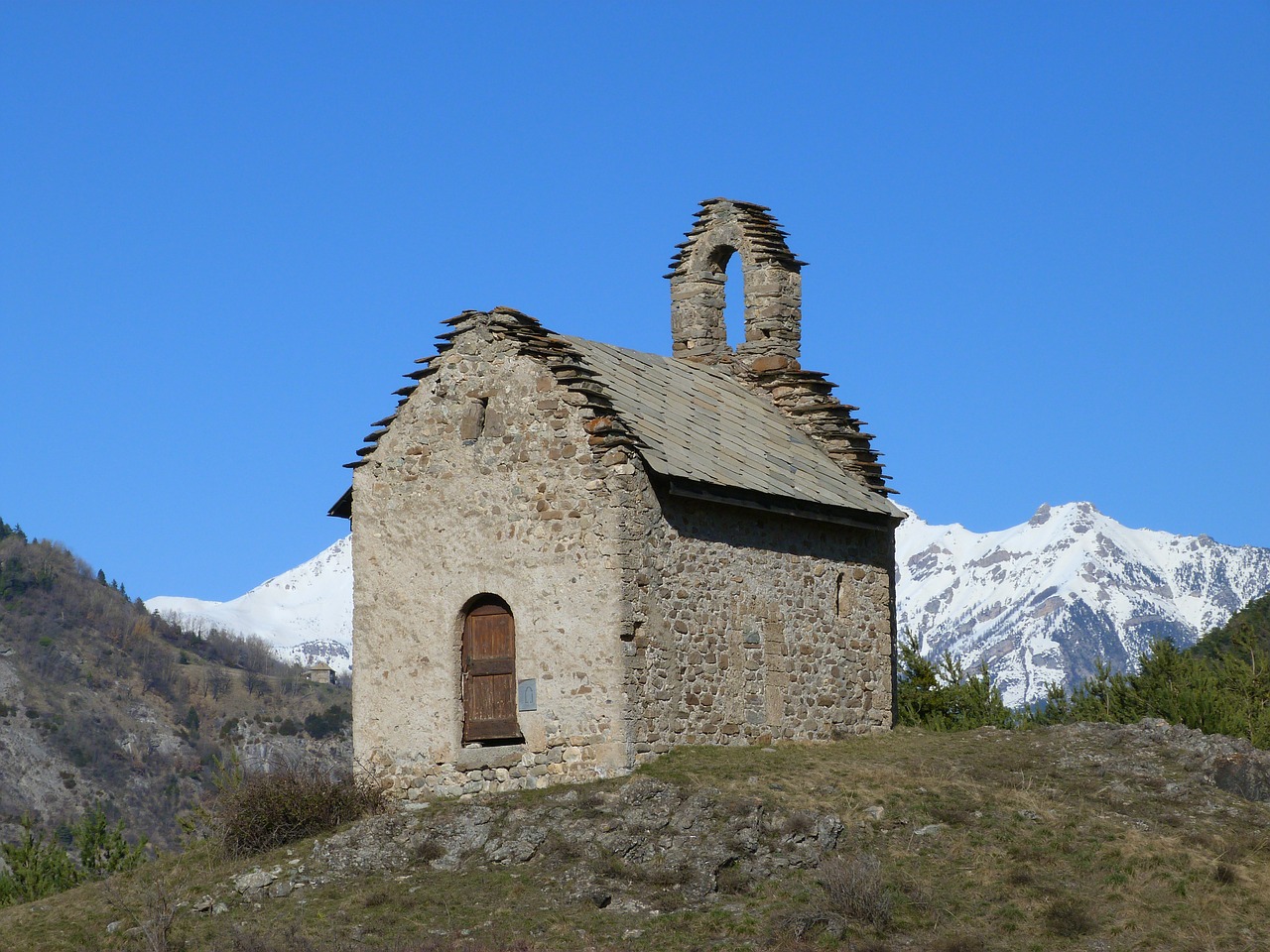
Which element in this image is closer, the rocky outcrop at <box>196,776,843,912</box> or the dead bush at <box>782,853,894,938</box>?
the dead bush at <box>782,853,894,938</box>

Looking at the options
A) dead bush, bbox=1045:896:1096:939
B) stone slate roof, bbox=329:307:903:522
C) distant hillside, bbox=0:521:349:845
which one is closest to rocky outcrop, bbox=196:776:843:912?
dead bush, bbox=1045:896:1096:939

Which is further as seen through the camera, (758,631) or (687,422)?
(687,422)

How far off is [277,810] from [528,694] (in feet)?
10.8

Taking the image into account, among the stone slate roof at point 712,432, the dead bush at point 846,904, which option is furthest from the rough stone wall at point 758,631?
the dead bush at point 846,904

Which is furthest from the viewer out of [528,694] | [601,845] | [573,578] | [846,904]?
[528,694]

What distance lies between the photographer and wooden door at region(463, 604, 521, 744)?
72.5 feet

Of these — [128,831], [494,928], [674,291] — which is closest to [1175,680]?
[674,291]

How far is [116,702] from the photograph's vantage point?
7619cm

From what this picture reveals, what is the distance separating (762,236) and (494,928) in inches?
568

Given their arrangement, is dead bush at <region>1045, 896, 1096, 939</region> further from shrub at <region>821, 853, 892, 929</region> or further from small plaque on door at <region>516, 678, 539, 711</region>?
small plaque on door at <region>516, 678, 539, 711</region>

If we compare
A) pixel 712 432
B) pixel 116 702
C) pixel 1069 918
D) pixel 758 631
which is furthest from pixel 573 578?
pixel 116 702

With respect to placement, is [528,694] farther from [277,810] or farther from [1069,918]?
[1069,918]

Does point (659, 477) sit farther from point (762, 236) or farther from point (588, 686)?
point (762, 236)

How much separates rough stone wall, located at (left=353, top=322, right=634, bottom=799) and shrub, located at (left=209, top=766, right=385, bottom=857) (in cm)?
162
